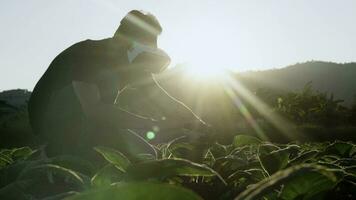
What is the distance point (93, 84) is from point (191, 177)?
5.11 ft

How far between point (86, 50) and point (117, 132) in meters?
0.95

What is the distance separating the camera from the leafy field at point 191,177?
0.48 metres

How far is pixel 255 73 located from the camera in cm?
8694

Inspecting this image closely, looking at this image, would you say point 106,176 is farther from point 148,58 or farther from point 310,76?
point 310,76

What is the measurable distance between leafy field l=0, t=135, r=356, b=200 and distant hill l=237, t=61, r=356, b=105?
80.4 meters

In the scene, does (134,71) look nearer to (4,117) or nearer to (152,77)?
(152,77)

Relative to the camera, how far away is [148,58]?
111 inches

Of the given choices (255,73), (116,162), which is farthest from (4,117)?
(255,73)

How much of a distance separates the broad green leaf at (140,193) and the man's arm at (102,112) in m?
1.40

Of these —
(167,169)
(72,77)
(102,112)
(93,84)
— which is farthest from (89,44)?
(167,169)

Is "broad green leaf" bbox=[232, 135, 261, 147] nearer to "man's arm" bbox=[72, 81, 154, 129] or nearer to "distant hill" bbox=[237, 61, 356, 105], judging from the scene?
"man's arm" bbox=[72, 81, 154, 129]

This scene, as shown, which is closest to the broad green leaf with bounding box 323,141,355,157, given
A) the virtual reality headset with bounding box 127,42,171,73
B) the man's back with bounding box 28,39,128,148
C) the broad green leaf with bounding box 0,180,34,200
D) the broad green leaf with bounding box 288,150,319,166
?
the broad green leaf with bounding box 288,150,319,166

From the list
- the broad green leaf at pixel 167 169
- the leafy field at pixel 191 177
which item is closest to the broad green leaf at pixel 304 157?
the leafy field at pixel 191 177

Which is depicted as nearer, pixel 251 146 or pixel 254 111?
pixel 251 146
